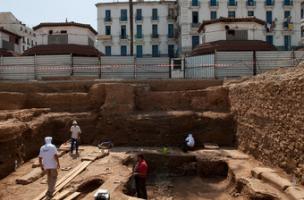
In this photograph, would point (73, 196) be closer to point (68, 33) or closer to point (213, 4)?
point (68, 33)

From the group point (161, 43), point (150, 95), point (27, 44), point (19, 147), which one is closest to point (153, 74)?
point (150, 95)

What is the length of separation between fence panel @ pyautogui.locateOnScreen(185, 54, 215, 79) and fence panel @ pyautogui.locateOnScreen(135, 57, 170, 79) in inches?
61.9

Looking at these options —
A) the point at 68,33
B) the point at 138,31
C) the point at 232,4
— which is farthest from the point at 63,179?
the point at 138,31

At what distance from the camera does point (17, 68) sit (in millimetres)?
27703

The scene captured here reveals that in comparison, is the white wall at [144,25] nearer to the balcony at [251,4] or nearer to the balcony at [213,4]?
the balcony at [213,4]

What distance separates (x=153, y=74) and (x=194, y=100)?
7.29 meters

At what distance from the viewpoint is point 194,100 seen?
21266 mm

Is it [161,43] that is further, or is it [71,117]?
[161,43]

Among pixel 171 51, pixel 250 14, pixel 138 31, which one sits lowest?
pixel 171 51

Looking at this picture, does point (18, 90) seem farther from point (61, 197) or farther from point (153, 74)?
point (61, 197)

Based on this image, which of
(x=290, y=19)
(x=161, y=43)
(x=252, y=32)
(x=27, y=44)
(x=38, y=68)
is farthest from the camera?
(x=27, y=44)

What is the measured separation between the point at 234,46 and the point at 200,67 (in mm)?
4405

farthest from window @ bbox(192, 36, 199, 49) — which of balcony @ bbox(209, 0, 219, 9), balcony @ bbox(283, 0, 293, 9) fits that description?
balcony @ bbox(283, 0, 293, 9)

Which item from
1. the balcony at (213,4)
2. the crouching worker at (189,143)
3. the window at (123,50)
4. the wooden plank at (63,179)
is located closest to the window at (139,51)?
the window at (123,50)
